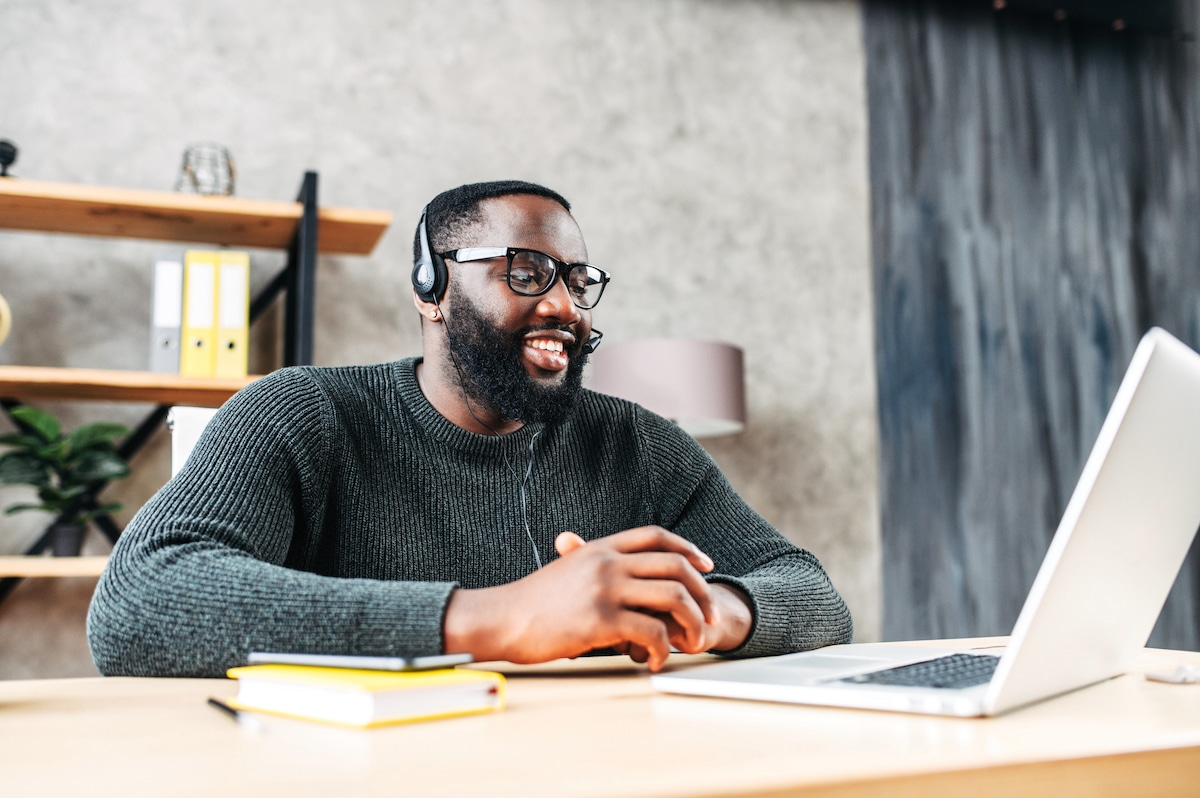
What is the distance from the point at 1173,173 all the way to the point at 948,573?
1.78 meters

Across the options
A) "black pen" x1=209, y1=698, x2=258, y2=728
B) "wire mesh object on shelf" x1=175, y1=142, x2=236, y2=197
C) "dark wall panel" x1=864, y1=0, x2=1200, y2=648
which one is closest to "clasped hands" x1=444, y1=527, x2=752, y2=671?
"black pen" x1=209, y1=698, x2=258, y2=728

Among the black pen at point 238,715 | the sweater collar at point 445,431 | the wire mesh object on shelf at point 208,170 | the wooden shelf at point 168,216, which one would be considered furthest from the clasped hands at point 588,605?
the wire mesh object on shelf at point 208,170

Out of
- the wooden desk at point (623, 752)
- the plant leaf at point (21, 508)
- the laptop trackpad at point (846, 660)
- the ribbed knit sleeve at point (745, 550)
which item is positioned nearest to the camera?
the wooden desk at point (623, 752)

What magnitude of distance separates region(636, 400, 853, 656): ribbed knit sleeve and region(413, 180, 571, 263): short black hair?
0.40m

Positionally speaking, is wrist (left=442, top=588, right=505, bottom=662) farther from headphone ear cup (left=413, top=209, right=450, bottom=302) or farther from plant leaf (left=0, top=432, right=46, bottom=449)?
plant leaf (left=0, top=432, right=46, bottom=449)

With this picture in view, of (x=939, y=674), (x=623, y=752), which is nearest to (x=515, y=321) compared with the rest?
(x=939, y=674)

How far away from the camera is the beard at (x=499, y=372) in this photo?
1.43 meters

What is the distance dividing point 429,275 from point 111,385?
115 centimetres

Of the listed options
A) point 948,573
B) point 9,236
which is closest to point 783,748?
point 9,236

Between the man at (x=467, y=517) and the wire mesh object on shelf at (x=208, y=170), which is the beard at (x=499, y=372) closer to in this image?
the man at (x=467, y=517)

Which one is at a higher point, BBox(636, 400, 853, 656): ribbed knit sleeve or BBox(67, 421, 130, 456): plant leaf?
BBox(67, 421, 130, 456): plant leaf

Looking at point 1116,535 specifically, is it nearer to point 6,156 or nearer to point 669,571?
point 669,571

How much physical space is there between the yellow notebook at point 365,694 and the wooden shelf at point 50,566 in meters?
1.69

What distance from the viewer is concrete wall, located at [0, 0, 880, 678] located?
2.54 m
